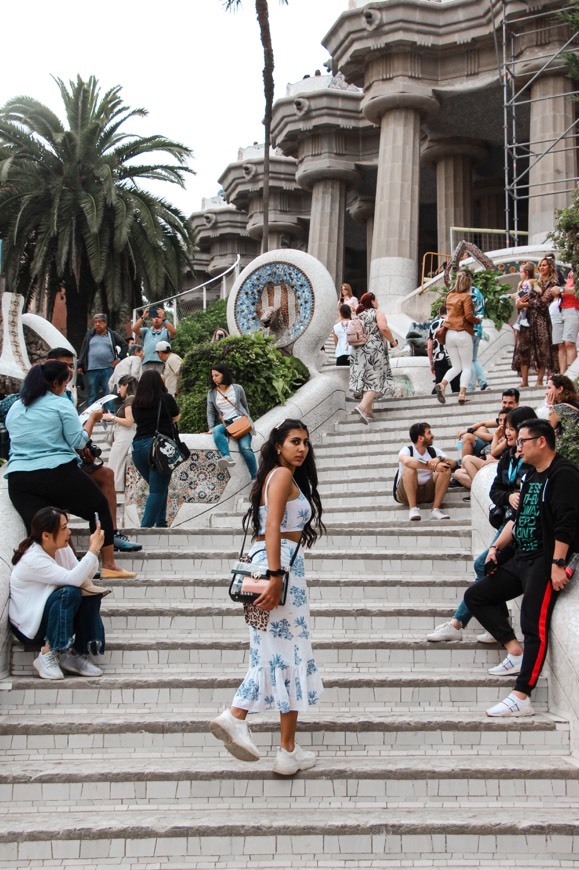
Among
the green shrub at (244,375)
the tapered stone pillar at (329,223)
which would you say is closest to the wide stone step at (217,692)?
the green shrub at (244,375)

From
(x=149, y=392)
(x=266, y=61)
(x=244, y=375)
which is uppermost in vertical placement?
(x=266, y=61)

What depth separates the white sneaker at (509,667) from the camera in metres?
6.14

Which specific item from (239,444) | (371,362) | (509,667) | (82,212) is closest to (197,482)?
(239,444)

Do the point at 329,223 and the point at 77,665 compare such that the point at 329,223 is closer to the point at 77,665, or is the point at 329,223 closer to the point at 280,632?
the point at 77,665

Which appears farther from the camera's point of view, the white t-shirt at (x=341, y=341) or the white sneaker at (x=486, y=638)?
the white t-shirt at (x=341, y=341)

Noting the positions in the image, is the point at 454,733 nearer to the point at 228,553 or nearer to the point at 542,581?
the point at 542,581

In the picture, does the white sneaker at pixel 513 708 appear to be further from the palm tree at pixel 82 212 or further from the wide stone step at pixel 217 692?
the palm tree at pixel 82 212

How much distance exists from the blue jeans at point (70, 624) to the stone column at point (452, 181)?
2556 cm

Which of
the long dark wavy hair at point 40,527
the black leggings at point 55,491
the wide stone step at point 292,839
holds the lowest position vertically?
the wide stone step at point 292,839

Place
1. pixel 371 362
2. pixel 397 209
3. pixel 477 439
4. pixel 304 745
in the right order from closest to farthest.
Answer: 1. pixel 304 745
2. pixel 477 439
3. pixel 371 362
4. pixel 397 209

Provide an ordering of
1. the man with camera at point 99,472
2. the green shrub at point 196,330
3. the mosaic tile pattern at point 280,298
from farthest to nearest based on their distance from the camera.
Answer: the green shrub at point 196,330
the mosaic tile pattern at point 280,298
the man with camera at point 99,472

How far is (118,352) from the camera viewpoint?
1541 centimetres

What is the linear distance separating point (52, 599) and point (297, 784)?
5.93 ft

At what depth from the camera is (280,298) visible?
1374cm
